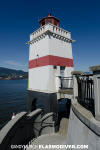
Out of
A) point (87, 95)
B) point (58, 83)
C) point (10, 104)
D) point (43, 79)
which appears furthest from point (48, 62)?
point (10, 104)

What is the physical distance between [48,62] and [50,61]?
25 centimetres

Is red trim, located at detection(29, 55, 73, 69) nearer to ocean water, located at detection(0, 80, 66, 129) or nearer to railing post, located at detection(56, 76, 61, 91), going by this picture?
railing post, located at detection(56, 76, 61, 91)

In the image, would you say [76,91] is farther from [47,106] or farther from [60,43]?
[60,43]

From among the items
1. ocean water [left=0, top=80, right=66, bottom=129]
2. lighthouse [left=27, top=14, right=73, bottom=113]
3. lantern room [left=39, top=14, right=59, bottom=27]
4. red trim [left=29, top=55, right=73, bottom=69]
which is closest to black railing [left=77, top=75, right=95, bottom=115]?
lighthouse [left=27, top=14, right=73, bottom=113]

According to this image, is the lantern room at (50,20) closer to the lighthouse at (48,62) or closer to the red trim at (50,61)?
the lighthouse at (48,62)

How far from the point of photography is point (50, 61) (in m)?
11.6

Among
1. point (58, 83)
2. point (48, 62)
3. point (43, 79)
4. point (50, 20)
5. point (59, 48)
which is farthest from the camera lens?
point (50, 20)

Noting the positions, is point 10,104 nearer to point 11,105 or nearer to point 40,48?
point 11,105

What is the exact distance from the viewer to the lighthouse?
11562 millimetres

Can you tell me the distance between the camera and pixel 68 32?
14.2 metres

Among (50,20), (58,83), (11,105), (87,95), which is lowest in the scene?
(11,105)

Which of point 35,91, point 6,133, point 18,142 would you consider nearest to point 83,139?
point 6,133

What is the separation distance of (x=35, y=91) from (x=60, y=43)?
6.52 m

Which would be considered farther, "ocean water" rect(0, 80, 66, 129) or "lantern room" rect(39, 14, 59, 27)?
"ocean water" rect(0, 80, 66, 129)
